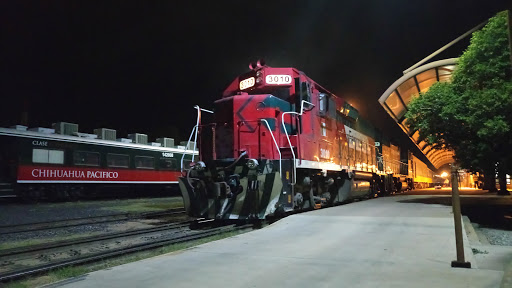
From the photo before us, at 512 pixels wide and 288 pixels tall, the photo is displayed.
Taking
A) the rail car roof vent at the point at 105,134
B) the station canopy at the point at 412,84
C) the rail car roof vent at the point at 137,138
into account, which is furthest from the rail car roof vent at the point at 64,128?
the station canopy at the point at 412,84

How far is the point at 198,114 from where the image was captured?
1019cm

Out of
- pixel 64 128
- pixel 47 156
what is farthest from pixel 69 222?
pixel 64 128

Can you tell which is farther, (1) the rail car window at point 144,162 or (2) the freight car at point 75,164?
(1) the rail car window at point 144,162

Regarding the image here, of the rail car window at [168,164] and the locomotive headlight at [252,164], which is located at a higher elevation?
A: the rail car window at [168,164]

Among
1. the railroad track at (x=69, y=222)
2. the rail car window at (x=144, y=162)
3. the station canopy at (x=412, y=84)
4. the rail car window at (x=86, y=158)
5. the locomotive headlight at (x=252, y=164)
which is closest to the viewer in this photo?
the locomotive headlight at (x=252, y=164)

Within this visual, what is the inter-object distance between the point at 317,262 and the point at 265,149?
4.64 metres

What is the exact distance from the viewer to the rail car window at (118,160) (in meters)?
20.7

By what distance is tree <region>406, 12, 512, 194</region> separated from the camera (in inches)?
386

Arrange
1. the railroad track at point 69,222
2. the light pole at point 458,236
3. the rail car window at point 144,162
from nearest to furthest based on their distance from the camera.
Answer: the light pole at point 458,236, the railroad track at point 69,222, the rail car window at point 144,162

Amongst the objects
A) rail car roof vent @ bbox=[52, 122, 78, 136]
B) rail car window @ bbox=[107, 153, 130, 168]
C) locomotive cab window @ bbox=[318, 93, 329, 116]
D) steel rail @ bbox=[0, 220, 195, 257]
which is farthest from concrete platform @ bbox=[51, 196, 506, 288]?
rail car roof vent @ bbox=[52, 122, 78, 136]

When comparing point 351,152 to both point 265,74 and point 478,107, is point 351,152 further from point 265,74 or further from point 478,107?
point 265,74

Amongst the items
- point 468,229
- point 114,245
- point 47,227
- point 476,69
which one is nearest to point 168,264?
point 114,245

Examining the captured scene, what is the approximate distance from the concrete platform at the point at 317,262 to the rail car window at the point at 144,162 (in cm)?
1605

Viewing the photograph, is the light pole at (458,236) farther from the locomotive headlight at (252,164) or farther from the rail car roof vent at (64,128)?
the rail car roof vent at (64,128)
